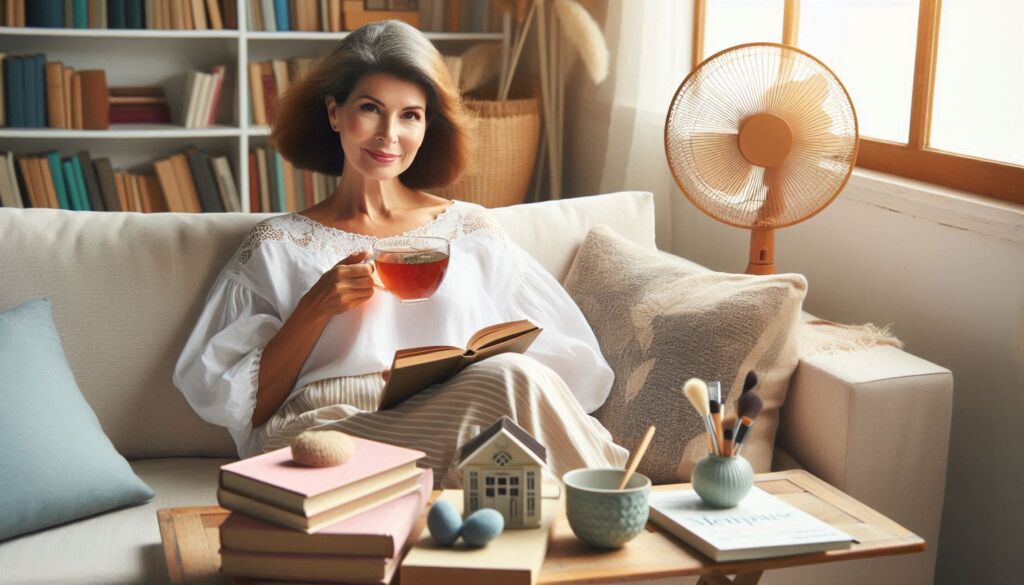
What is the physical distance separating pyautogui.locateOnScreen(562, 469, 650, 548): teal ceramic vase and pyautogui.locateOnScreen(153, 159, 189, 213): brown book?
300cm

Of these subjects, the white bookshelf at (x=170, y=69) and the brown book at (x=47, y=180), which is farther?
the white bookshelf at (x=170, y=69)

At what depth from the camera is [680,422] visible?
1839 mm

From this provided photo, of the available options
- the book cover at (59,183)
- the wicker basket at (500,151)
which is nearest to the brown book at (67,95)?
the book cover at (59,183)

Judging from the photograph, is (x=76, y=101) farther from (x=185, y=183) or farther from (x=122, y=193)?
(x=185, y=183)

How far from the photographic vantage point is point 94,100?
3.76 metres

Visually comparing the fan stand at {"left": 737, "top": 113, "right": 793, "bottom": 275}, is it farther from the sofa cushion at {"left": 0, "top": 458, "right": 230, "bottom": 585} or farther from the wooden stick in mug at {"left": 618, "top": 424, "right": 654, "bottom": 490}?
the sofa cushion at {"left": 0, "top": 458, "right": 230, "bottom": 585}

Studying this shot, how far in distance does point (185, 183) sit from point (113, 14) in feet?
1.98

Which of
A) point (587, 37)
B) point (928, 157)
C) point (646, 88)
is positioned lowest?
point (928, 157)

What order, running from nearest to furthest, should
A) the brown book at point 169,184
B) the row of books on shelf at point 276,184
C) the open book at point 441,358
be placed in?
1. the open book at point 441,358
2. the brown book at point 169,184
3. the row of books on shelf at point 276,184

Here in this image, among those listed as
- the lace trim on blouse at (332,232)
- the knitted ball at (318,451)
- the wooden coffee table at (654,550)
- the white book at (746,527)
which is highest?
the lace trim on blouse at (332,232)

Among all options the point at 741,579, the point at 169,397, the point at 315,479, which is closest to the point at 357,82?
the point at 169,397

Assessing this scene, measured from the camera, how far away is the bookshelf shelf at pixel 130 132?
3.69 m

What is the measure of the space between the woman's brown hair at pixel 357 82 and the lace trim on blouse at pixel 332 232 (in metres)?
0.12

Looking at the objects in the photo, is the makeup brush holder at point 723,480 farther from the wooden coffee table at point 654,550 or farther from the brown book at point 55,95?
the brown book at point 55,95
